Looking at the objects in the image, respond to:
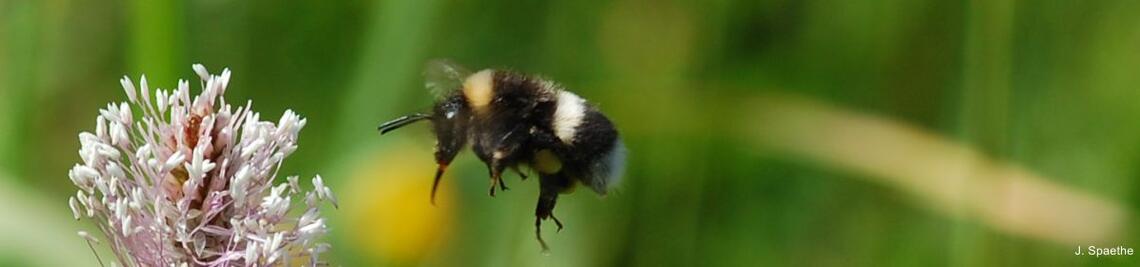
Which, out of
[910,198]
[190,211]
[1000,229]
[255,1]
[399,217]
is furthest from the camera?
[255,1]

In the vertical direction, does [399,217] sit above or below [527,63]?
below

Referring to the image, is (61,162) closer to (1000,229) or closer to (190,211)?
(1000,229)

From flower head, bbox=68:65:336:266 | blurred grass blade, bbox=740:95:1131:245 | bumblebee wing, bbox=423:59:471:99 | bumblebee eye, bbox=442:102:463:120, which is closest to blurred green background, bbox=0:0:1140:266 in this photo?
blurred grass blade, bbox=740:95:1131:245

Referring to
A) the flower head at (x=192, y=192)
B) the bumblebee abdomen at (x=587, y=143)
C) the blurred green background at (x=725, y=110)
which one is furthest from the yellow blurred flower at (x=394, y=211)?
the flower head at (x=192, y=192)

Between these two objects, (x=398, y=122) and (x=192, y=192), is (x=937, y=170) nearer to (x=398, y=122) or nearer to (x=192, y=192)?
(x=398, y=122)

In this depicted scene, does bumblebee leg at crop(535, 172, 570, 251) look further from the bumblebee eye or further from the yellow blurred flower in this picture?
the yellow blurred flower

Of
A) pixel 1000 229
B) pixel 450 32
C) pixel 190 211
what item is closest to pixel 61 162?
pixel 450 32

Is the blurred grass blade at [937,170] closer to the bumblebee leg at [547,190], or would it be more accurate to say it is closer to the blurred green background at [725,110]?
the blurred green background at [725,110]
